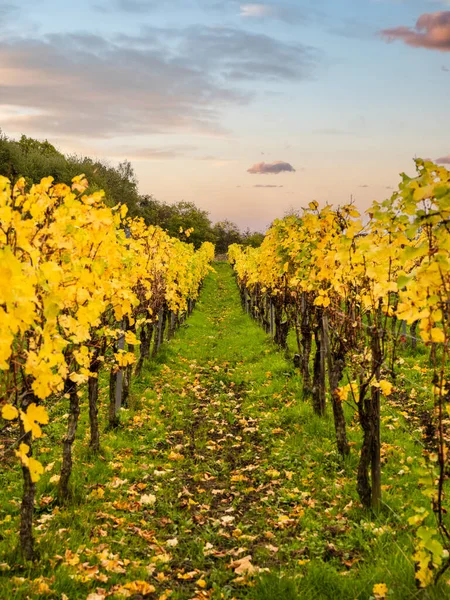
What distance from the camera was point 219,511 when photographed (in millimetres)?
6688

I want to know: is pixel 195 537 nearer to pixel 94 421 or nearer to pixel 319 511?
pixel 319 511

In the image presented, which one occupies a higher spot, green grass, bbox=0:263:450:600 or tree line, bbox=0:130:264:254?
tree line, bbox=0:130:264:254

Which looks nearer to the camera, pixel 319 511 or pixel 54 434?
pixel 319 511

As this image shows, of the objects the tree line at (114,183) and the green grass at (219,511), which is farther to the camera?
the tree line at (114,183)

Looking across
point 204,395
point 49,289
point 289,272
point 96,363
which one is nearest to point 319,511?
point 96,363

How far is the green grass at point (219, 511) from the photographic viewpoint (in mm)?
4859

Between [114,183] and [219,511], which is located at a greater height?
[114,183]

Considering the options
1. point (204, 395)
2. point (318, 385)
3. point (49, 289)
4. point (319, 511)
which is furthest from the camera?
point (204, 395)

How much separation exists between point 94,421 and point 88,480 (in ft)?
4.02

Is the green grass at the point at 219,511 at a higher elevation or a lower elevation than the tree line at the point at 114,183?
lower

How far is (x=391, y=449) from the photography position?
8289 mm

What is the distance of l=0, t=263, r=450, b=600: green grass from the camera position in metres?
4.86

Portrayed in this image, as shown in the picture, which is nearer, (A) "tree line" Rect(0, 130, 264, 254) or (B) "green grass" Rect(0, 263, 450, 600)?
(B) "green grass" Rect(0, 263, 450, 600)

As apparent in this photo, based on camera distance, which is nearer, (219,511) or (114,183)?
(219,511)
